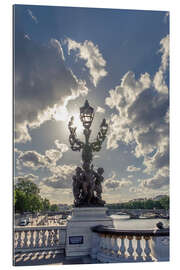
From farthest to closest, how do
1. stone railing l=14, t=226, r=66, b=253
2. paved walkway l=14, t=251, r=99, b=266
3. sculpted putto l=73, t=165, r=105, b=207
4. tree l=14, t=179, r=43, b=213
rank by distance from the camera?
tree l=14, t=179, r=43, b=213 → stone railing l=14, t=226, r=66, b=253 → sculpted putto l=73, t=165, r=105, b=207 → paved walkway l=14, t=251, r=99, b=266

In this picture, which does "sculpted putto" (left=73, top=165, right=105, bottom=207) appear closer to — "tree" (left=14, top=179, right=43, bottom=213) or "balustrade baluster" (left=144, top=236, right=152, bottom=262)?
"balustrade baluster" (left=144, top=236, right=152, bottom=262)

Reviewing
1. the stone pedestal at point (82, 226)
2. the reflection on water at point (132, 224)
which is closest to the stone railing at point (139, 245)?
Answer: the reflection on water at point (132, 224)

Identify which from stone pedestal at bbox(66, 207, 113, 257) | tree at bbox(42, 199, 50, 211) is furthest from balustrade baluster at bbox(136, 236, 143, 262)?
tree at bbox(42, 199, 50, 211)

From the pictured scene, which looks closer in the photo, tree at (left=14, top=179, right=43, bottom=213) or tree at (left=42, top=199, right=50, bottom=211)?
tree at (left=14, top=179, right=43, bottom=213)

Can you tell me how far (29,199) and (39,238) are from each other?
22.7m

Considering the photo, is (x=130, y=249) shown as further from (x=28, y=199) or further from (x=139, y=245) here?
(x=28, y=199)

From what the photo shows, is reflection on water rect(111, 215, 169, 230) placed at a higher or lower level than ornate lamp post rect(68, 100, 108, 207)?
lower

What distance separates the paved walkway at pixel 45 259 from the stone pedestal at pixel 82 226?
0.23 metres

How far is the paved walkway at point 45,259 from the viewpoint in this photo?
5828 millimetres

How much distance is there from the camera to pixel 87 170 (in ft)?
22.5

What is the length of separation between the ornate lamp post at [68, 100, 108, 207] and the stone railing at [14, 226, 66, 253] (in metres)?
1.00

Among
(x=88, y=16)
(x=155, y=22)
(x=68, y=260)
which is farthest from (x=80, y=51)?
(x=68, y=260)

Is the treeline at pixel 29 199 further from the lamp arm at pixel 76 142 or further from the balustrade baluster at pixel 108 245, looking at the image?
the balustrade baluster at pixel 108 245

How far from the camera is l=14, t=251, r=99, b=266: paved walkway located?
19.1ft
